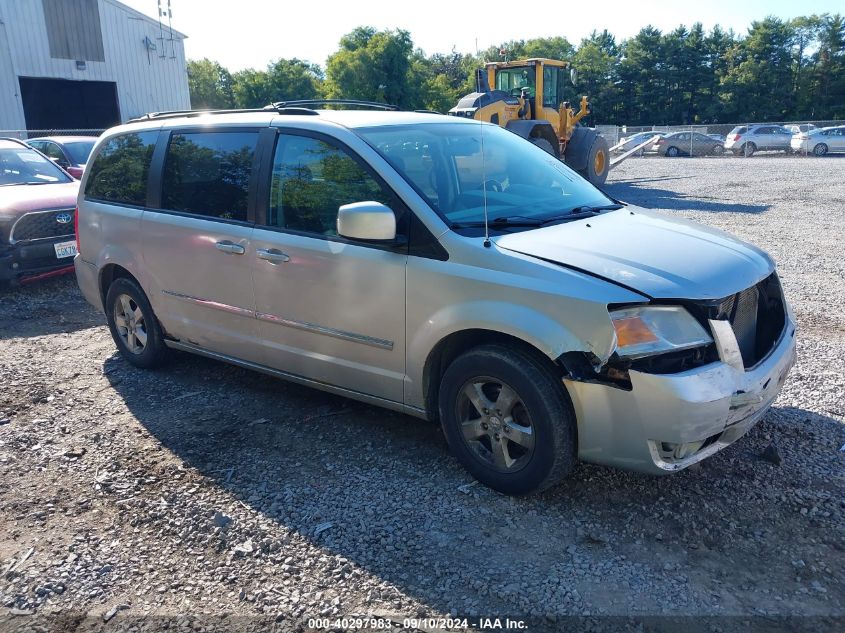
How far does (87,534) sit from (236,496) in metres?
0.72

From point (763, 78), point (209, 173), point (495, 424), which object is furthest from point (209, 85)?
point (495, 424)

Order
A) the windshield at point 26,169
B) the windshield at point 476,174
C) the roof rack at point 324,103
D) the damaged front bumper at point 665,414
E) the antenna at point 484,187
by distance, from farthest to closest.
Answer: the windshield at point 26,169 < the roof rack at point 324,103 < the windshield at point 476,174 < the antenna at point 484,187 < the damaged front bumper at point 665,414

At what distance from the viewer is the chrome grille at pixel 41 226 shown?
8141mm

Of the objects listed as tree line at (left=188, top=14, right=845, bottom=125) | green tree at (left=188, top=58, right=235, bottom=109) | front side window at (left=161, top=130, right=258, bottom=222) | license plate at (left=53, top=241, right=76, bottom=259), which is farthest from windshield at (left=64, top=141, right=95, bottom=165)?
green tree at (left=188, top=58, right=235, bottom=109)

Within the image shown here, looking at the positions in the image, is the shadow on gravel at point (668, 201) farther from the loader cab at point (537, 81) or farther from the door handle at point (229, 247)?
the door handle at point (229, 247)

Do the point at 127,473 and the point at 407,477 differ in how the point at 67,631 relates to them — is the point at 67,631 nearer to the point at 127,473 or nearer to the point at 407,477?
the point at 127,473

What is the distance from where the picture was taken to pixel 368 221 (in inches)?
143

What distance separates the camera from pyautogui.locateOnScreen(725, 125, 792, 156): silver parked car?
115 ft

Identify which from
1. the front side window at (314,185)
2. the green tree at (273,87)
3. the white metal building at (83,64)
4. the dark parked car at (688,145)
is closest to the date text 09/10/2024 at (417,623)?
the front side window at (314,185)

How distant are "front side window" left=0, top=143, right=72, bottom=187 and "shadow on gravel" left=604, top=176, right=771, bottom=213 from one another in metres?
11.0

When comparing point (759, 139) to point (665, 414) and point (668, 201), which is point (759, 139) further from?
point (665, 414)

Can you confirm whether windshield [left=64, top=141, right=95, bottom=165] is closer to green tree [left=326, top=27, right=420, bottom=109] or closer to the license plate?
the license plate

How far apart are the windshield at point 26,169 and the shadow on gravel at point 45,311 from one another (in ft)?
4.85

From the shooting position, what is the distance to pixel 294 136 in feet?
14.3
